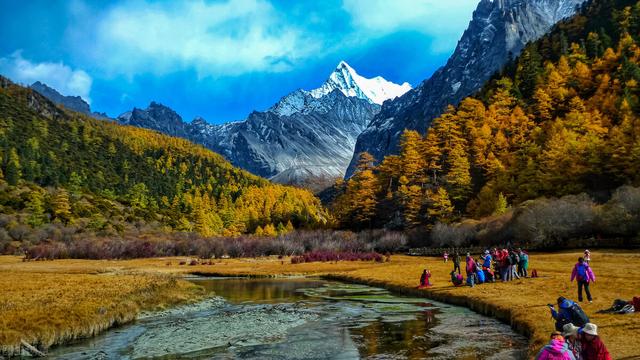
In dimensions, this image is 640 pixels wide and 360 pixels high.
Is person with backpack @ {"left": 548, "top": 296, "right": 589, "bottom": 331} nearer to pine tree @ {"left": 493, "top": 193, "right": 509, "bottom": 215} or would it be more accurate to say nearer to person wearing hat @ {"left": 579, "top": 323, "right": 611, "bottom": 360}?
person wearing hat @ {"left": 579, "top": 323, "right": 611, "bottom": 360}

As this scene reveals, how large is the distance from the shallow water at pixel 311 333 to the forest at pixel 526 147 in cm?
5974

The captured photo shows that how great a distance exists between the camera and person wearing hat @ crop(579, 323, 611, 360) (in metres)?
11.3

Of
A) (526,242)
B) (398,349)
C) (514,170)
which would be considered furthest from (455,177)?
(398,349)

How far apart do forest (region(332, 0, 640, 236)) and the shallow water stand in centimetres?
5974

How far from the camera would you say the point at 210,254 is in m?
112

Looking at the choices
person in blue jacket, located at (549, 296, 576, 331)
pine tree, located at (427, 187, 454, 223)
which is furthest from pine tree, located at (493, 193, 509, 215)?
person in blue jacket, located at (549, 296, 576, 331)

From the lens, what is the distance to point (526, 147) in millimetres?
108562

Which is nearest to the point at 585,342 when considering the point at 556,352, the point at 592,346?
the point at 592,346

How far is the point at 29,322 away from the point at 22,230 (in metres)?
115

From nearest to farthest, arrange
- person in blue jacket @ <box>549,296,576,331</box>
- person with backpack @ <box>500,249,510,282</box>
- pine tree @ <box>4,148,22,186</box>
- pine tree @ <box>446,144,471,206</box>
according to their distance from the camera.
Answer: person in blue jacket @ <box>549,296,576,331</box>
person with backpack @ <box>500,249,510,282</box>
pine tree @ <box>446,144,471,206</box>
pine tree @ <box>4,148,22,186</box>

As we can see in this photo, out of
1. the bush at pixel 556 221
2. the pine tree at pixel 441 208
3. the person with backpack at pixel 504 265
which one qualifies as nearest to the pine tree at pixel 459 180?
the pine tree at pixel 441 208

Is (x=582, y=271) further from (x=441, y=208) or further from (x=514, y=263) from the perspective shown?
(x=441, y=208)

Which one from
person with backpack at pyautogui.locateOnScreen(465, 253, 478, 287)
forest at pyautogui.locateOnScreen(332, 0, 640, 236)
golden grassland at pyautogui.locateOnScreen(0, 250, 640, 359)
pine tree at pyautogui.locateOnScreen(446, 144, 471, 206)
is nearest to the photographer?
golden grassland at pyautogui.locateOnScreen(0, 250, 640, 359)

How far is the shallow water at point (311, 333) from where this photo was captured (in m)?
21.8
